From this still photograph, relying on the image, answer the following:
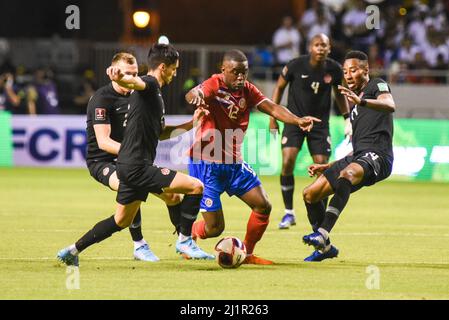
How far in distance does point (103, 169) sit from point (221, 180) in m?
1.28

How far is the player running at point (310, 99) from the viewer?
15.5m

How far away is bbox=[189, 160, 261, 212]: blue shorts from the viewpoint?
1146cm

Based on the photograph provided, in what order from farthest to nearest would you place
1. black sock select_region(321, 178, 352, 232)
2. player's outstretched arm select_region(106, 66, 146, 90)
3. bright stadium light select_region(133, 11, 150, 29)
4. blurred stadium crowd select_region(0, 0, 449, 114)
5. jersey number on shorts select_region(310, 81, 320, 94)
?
blurred stadium crowd select_region(0, 0, 449, 114) → bright stadium light select_region(133, 11, 150, 29) → jersey number on shorts select_region(310, 81, 320, 94) → black sock select_region(321, 178, 352, 232) → player's outstretched arm select_region(106, 66, 146, 90)

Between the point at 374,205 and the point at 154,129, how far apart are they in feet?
29.2

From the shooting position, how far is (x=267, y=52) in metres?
28.7

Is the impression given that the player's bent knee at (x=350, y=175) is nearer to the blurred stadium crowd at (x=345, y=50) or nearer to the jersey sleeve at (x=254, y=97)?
the jersey sleeve at (x=254, y=97)

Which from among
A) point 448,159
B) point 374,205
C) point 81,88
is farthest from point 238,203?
point 81,88

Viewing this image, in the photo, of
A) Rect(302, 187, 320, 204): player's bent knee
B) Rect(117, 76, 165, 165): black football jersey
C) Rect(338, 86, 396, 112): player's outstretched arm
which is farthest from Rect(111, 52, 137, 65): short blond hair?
Rect(302, 187, 320, 204): player's bent knee

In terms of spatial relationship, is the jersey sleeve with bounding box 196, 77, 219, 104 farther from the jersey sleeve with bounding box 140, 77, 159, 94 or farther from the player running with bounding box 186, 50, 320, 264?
the jersey sleeve with bounding box 140, 77, 159, 94

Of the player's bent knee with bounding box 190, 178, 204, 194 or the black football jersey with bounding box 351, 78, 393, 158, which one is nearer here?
the player's bent knee with bounding box 190, 178, 204, 194

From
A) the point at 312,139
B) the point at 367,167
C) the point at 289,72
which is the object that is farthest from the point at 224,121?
the point at 289,72

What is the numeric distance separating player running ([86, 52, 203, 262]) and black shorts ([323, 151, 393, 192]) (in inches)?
65.3

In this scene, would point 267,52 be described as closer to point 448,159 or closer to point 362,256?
point 448,159

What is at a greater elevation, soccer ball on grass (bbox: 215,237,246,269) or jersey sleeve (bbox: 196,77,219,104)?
jersey sleeve (bbox: 196,77,219,104)
